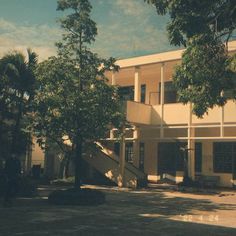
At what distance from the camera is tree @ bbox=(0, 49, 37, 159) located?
2259cm

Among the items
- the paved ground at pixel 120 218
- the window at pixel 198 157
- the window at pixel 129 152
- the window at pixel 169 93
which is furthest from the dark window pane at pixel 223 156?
the paved ground at pixel 120 218

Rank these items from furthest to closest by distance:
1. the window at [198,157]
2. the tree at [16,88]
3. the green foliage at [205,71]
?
the window at [198,157]
the tree at [16,88]
the green foliage at [205,71]

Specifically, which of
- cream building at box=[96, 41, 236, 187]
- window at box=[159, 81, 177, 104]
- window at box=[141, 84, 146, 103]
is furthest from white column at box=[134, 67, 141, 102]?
window at box=[141, 84, 146, 103]

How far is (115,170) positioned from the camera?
87.3 feet

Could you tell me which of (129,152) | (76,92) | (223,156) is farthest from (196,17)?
(129,152)

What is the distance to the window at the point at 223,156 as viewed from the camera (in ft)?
88.2

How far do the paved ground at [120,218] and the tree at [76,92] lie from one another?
2.80 meters

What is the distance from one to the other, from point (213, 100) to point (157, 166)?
56.3ft

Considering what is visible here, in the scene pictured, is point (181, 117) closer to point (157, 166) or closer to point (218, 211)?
point (157, 166)

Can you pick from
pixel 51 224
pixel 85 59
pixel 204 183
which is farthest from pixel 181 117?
pixel 51 224

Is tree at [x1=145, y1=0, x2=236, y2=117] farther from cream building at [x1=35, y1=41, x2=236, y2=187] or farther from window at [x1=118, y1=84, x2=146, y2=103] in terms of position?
window at [x1=118, y1=84, x2=146, y2=103]

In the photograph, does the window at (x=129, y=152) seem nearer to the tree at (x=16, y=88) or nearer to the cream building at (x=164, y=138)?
the cream building at (x=164, y=138)

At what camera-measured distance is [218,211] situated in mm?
15047

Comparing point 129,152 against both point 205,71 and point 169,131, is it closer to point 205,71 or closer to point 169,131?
point 169,131
